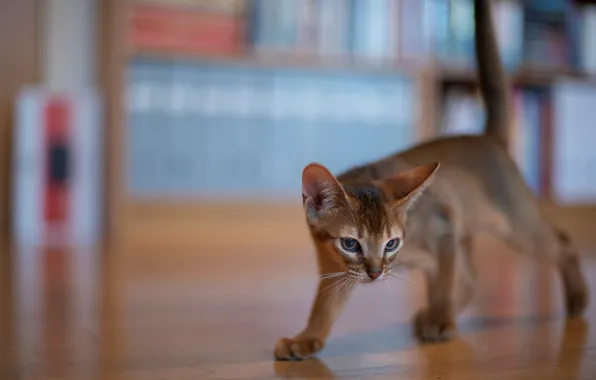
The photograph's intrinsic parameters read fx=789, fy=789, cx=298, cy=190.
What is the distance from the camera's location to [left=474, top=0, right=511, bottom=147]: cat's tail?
1417mm

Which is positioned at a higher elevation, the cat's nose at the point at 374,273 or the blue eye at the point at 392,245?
the blue eye at the point at 392,245

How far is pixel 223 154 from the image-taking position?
2.81m

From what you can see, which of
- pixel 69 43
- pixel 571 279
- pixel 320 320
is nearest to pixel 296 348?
pixel 320 320

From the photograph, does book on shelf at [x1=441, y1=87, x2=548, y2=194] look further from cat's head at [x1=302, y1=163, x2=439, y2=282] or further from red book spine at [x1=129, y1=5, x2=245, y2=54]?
cat's head at [x1=302, y1=163, x2=439, y2=282]

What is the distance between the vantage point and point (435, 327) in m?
1.22

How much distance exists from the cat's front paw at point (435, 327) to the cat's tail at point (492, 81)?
352 mm

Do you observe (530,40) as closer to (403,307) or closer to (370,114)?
(370,114)

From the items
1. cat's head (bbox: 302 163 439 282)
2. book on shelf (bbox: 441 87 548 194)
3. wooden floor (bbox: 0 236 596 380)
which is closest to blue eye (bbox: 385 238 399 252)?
cat's head (bbox: 302 163 439 282)

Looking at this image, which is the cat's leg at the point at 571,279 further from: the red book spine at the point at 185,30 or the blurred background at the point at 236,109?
the red book spine at the point at 185,30

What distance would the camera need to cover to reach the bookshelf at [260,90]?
8.87 ft

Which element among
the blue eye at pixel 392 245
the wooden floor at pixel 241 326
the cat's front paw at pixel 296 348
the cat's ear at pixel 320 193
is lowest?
the wooden floor at pixel 241 326

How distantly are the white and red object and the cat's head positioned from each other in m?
1.85

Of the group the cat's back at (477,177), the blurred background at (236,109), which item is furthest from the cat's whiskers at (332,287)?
the blurred background at (236,109)

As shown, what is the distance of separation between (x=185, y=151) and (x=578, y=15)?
1.65 metres
